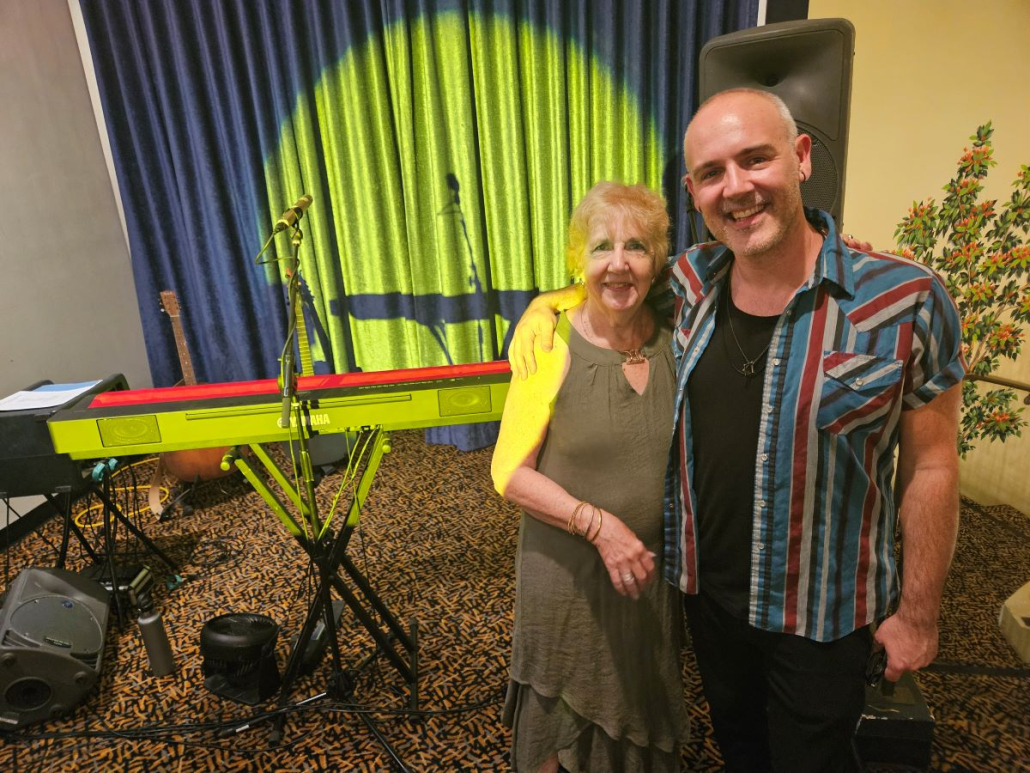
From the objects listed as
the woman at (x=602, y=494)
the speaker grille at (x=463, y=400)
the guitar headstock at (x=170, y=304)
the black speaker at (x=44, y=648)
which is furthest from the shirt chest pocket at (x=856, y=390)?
the guitar headstock at (x=170, y=304)

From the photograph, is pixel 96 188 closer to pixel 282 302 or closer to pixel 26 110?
pixel 26 110

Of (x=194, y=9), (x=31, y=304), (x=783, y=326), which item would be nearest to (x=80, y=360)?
(x=31, y=304)

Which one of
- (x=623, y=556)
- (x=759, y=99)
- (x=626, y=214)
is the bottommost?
(x=623, y=556)

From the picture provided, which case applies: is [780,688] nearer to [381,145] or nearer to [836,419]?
[836,419]

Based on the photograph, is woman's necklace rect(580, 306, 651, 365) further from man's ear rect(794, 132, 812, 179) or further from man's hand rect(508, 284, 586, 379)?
man's ear rect(794, 132, 812, 179)

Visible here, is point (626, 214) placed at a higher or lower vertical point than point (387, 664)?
higher

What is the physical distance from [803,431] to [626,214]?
0.51m

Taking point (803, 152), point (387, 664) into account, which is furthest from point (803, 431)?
point (387, 664)

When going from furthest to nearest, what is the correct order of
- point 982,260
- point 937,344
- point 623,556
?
point 982,260 < point 623,556 < point 937,344

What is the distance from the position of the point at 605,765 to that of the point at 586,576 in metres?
0.48

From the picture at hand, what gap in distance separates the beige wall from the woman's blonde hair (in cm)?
211

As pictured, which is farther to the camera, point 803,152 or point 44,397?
point 44,397

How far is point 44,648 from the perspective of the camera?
1858mm

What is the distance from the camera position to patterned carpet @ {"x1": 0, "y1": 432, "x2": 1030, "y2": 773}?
1.73 meters
